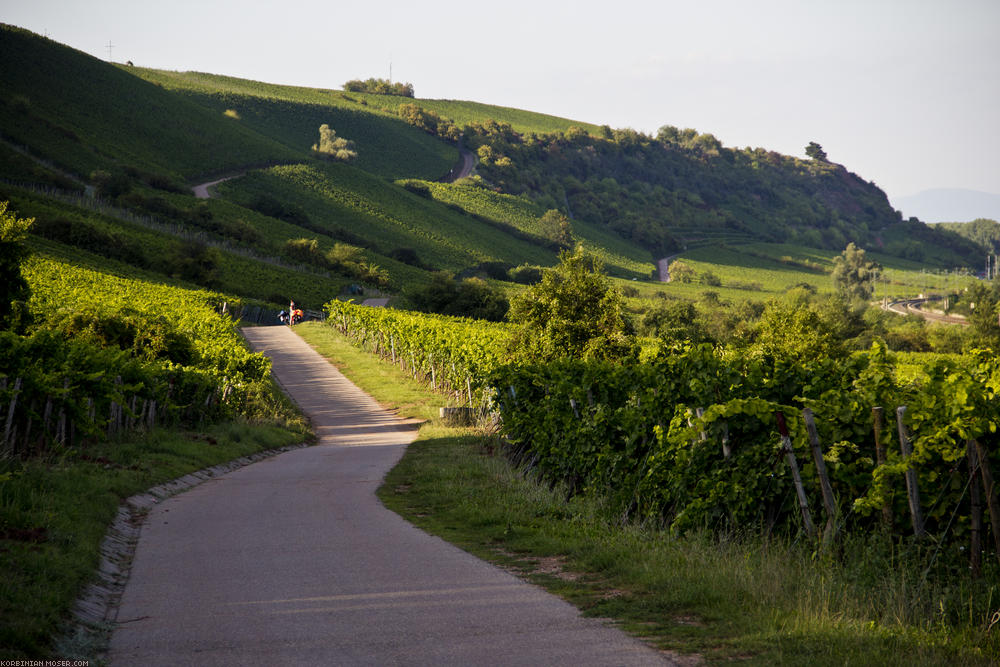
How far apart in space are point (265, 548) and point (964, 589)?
700 centimetres

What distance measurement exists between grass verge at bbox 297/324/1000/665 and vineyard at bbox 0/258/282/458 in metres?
6.53

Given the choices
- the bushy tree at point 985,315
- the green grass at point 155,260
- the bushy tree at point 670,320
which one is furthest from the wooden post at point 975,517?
the bushy tree at point 985,315

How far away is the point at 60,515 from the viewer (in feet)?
31.3

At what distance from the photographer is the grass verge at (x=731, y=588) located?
564 centimetres

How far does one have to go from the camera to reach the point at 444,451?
2036cm

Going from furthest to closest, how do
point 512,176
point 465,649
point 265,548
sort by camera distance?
point 512,176 < point 265,548 < point 465,649

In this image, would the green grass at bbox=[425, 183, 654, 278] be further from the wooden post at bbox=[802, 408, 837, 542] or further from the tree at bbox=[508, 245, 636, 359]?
the wooden post at bbox=[802, 408, 837, 542]

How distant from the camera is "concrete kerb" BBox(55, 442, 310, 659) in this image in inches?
239

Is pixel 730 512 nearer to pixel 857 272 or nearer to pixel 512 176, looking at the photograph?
pixel 857 272

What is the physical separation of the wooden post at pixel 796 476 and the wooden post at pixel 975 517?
4.63 feet

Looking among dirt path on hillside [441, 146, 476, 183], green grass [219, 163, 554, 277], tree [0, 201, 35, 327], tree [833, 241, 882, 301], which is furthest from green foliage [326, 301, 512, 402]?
dirt path on hillside [441, 146, 476, 183]

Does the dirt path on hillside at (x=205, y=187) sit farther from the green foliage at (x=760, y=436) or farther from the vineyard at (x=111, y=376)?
the green foliage at (x=760, y=436)

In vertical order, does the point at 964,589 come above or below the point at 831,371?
below

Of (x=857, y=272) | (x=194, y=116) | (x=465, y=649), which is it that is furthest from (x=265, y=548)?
(x=857, y=272)
